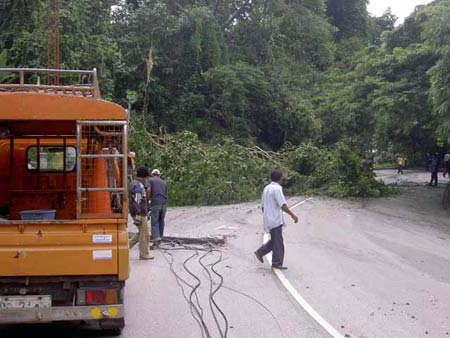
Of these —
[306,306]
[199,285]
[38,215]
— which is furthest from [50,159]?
[306,306]

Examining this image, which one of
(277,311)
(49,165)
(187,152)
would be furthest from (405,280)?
(187,152)

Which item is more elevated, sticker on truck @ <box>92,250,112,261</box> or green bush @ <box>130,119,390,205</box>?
sticker on truck @ <box>92,250,112,261</box>

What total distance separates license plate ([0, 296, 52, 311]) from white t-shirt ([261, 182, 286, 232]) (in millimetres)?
5375

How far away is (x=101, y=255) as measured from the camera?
693cm

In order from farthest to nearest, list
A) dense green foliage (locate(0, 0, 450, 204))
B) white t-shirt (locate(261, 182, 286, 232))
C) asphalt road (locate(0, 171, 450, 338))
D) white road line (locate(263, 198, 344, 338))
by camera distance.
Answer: dense green foliage (locate(0, 0, 450, 204))
white t-shirt (locate(261, 182, 286, 232))
asphalt road (locate(0, 171, 450, 338))
white road line (locate(263, 198, 344, 338))

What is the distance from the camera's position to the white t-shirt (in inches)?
459

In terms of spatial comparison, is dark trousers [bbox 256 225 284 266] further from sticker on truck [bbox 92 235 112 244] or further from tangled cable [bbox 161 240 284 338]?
sticker on truck [bbox 92 235 112 244]

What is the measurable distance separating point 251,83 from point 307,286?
2876 cm

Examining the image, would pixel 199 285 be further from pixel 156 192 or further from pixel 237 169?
pixel 237 169

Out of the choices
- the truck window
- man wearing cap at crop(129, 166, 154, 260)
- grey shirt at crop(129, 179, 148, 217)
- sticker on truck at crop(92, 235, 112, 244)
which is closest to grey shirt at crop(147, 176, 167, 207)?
man wearing cap at crop(129, 166, 154, 260)

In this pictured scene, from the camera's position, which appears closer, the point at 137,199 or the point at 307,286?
the point at 307,286

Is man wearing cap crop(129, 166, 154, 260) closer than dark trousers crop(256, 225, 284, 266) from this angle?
No

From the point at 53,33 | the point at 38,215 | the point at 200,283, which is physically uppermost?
the point at 53,33

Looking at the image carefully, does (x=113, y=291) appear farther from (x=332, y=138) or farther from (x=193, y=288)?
(x=332, y=138)
